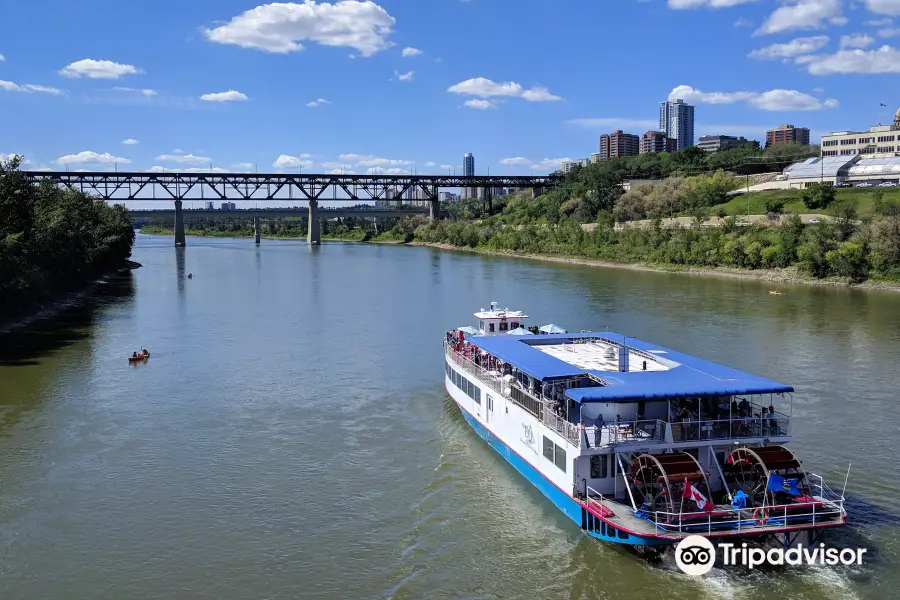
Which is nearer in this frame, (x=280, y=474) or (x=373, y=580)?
(x=373, y=580)

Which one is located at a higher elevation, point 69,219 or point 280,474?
point 69,219

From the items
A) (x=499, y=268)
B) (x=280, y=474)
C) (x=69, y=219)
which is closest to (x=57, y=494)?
(x=280, y=474)

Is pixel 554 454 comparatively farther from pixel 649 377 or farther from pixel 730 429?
pixel 730 429

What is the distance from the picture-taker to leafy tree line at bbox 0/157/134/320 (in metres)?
41.8

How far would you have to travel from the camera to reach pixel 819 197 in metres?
83.9

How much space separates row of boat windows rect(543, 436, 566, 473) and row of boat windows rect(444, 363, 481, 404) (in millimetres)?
5167

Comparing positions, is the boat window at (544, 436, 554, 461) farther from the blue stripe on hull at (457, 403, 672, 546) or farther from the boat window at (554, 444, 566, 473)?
the blue stripe on hull at (457, 403, 672, 546)

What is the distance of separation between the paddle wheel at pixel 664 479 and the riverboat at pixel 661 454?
23 millimetres

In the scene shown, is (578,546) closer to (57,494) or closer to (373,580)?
(373,580)

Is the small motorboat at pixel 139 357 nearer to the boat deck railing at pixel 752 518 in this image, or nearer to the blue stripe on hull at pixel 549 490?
the blue stripe on hull at pixel 549 490

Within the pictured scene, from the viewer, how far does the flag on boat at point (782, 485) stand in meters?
15.1

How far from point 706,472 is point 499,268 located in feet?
226

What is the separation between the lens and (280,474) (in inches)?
790

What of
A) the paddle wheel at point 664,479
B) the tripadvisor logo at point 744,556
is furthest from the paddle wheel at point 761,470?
the tripadvisor logo at point 744,556
